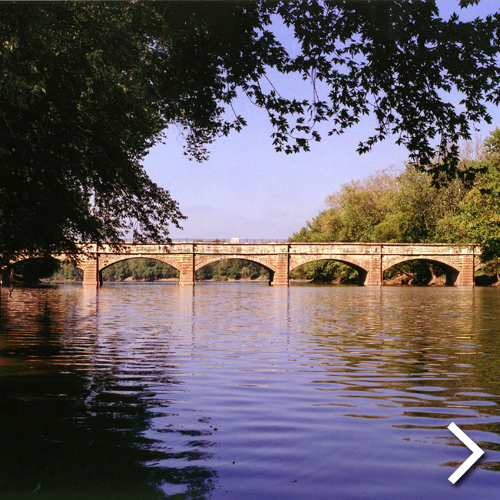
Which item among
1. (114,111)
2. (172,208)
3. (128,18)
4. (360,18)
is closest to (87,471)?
(360,18)

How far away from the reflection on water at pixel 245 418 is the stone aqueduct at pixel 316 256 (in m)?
42.6

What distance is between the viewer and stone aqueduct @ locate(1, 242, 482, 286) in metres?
52.7

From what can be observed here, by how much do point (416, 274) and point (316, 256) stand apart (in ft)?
42.2

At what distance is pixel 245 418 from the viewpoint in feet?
15.8

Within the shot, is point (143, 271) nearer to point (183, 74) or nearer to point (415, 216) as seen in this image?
point (415, 216)

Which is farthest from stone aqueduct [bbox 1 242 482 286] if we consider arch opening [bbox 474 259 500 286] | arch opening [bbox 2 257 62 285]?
arch opening [bbox 2 257 62 285]

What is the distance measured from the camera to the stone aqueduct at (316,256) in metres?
52.7

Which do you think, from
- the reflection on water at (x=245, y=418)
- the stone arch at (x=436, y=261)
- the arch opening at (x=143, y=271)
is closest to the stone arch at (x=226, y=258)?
the stone arch at (x=436, y=261)

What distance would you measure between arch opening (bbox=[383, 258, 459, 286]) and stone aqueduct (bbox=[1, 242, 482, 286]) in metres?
3.60

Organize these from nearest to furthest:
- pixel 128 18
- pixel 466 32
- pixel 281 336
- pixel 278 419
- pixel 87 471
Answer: pixel 87 471 < pixel 278 419 < pixel 466 32 < pixel 128 18 < pixel 281 336

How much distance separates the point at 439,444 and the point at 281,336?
7.63 meters

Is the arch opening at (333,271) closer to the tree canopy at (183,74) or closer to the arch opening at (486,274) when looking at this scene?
the arch opening at (486,274)

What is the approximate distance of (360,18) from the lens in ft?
21.7

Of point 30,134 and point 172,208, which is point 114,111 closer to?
point 30,134
